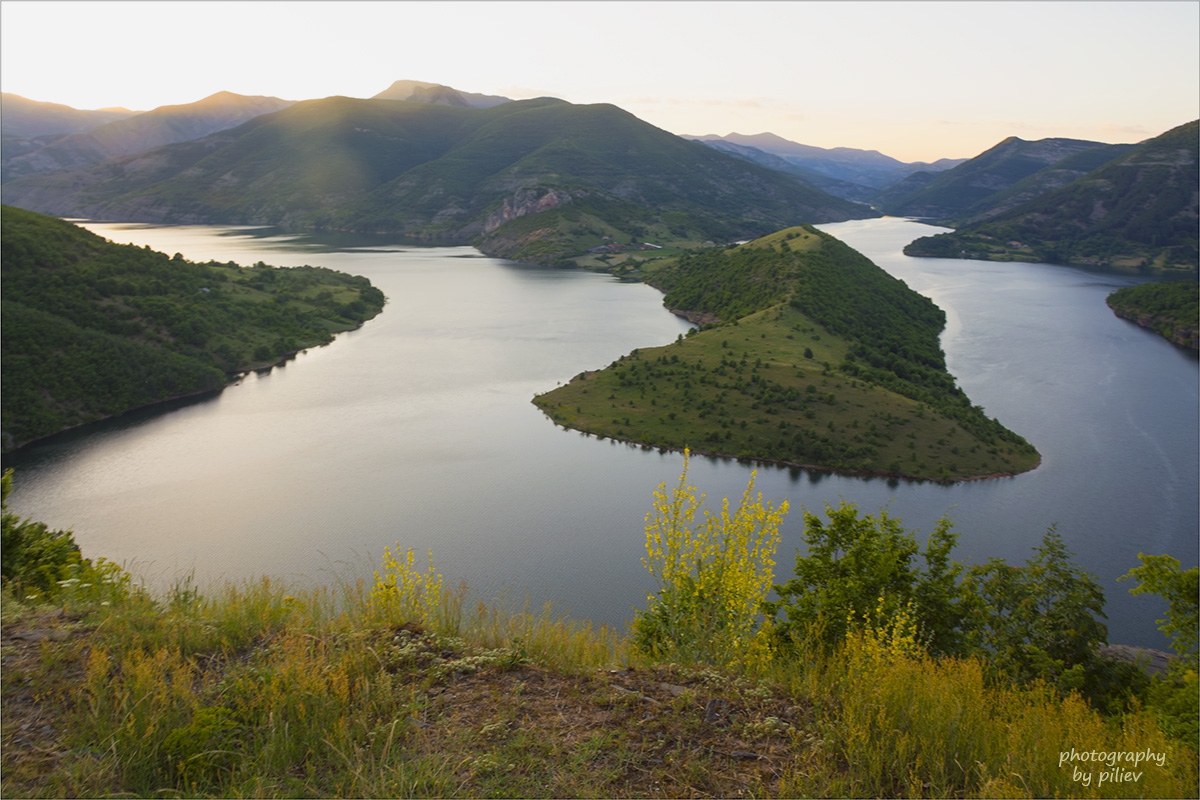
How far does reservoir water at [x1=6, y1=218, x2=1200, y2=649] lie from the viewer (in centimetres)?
4012

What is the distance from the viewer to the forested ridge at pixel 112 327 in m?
62.2

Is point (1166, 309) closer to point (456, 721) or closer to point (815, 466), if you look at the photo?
point (815, 466)

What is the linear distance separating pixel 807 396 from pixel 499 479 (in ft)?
105

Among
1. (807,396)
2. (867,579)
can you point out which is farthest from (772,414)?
(867,579)

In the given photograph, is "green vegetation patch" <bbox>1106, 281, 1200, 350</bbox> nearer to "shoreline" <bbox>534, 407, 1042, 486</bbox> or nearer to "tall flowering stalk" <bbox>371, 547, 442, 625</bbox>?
"shoreline" <bbox>534, 407, 1042, 486</bbox>

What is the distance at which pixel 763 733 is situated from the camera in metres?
7.59

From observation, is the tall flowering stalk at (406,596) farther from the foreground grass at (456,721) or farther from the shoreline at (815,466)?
the shoreline at (815,466)

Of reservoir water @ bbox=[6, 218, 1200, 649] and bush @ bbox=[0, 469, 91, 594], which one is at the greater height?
bush @ bbox=[0, 469, 91, 594]

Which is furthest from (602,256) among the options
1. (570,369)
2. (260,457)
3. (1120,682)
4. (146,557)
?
(1120,682)

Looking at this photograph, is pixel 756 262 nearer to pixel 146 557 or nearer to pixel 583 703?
pixel 146 557

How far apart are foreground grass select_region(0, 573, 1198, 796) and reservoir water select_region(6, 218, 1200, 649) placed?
757 inches

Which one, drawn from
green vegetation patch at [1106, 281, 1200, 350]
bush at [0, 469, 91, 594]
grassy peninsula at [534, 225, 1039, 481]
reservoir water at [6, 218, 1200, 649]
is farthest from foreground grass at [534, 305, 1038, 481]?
green vegetation patch at [1106, 281, 1200, 350]

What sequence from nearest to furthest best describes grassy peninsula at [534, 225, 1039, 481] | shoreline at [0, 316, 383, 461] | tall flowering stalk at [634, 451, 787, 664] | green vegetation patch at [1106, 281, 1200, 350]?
tall flowering stalk at [634, 451, 787, 664]
shoreline at [0, 316, 383, 461]
grassy peninsula at [534, 225, 1039, 481]
green vegetation patch at [1106, 281, 1200, 350]

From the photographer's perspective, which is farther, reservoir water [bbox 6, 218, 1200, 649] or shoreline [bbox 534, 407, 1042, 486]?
shoreline [bbox 534, 407, 1042, 486]
